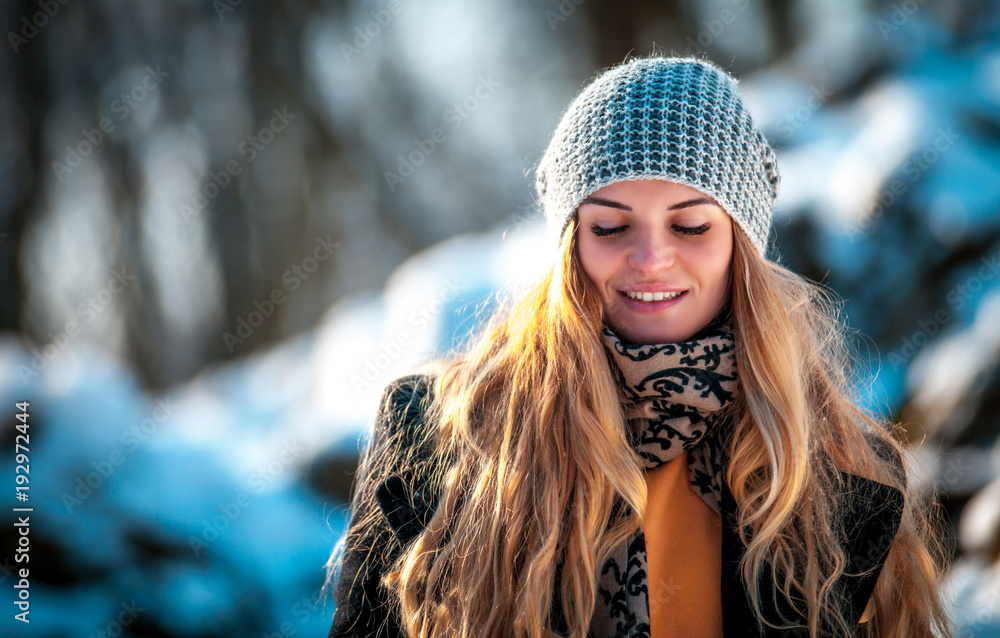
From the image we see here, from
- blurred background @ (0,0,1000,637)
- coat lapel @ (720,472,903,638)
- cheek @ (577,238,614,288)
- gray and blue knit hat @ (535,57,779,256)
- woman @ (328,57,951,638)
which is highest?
blurred background @ (0,0,1000,637)

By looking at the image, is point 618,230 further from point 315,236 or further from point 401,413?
point 315,236

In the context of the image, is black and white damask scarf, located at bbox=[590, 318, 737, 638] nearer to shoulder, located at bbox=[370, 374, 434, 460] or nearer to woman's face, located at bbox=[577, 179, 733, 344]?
woman's face, located at bbox=[577, 179, 733, 344]

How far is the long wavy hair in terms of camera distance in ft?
4.71

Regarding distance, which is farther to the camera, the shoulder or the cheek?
the shoulder

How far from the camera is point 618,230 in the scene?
150 centimetres

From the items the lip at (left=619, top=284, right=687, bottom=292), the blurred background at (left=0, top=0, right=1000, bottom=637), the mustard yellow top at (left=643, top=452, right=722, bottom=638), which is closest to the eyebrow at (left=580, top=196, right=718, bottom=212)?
the lip at (left=619, top=284, right=687, bottom=292)

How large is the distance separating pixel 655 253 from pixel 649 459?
45cm

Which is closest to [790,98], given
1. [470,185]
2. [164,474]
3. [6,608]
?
[470,185]

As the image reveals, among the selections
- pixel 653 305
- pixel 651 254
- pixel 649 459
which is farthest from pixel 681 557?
pixel 651 254

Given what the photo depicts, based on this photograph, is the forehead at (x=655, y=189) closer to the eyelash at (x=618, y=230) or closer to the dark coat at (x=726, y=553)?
the eyelash at (x=618, y=230)

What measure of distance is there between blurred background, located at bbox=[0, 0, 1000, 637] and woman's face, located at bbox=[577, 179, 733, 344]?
4.21ft

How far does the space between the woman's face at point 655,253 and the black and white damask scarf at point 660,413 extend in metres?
0.06

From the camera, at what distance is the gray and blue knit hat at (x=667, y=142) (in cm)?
143

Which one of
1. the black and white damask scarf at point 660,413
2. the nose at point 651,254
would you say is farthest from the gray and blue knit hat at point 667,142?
the black and white damask scarf at point 660,413
